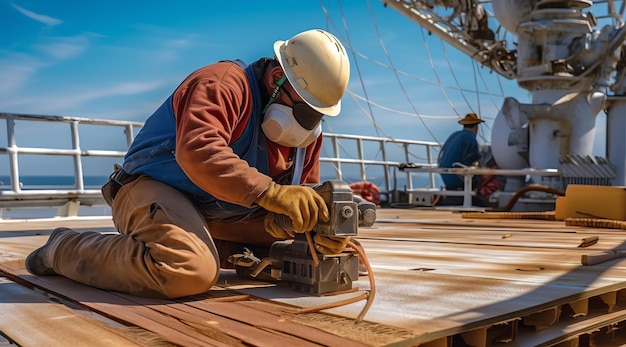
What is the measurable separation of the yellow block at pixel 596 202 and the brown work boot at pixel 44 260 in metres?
5.25

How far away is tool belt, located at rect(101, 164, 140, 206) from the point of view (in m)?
3.12

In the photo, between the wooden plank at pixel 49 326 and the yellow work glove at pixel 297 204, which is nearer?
the wooden plank at pixel 49 326

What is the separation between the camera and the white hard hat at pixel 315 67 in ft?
9.34

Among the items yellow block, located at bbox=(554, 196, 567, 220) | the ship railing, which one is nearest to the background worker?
the ship railing

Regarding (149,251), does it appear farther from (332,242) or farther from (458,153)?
(458,153)

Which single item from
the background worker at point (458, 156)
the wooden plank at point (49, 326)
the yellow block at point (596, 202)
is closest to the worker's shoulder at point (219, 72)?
the wooden plank at point (49, 326)

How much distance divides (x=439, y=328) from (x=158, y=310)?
3.19 feet

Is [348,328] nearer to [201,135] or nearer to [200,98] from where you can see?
[201,135]

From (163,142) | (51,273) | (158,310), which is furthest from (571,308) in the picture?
(51,273)

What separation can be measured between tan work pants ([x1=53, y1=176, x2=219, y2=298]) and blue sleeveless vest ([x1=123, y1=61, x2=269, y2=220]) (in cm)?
5

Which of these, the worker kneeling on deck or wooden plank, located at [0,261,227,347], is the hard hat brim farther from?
wooden plank, located at [0,261,227,347]

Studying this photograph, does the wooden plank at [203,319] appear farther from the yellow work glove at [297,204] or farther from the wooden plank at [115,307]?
the yellow work glove at [297,204]

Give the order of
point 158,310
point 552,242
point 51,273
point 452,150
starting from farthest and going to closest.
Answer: point 452,150, point 552,242, point 51,273, point 158,310

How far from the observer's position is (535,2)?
12016 millimetres
